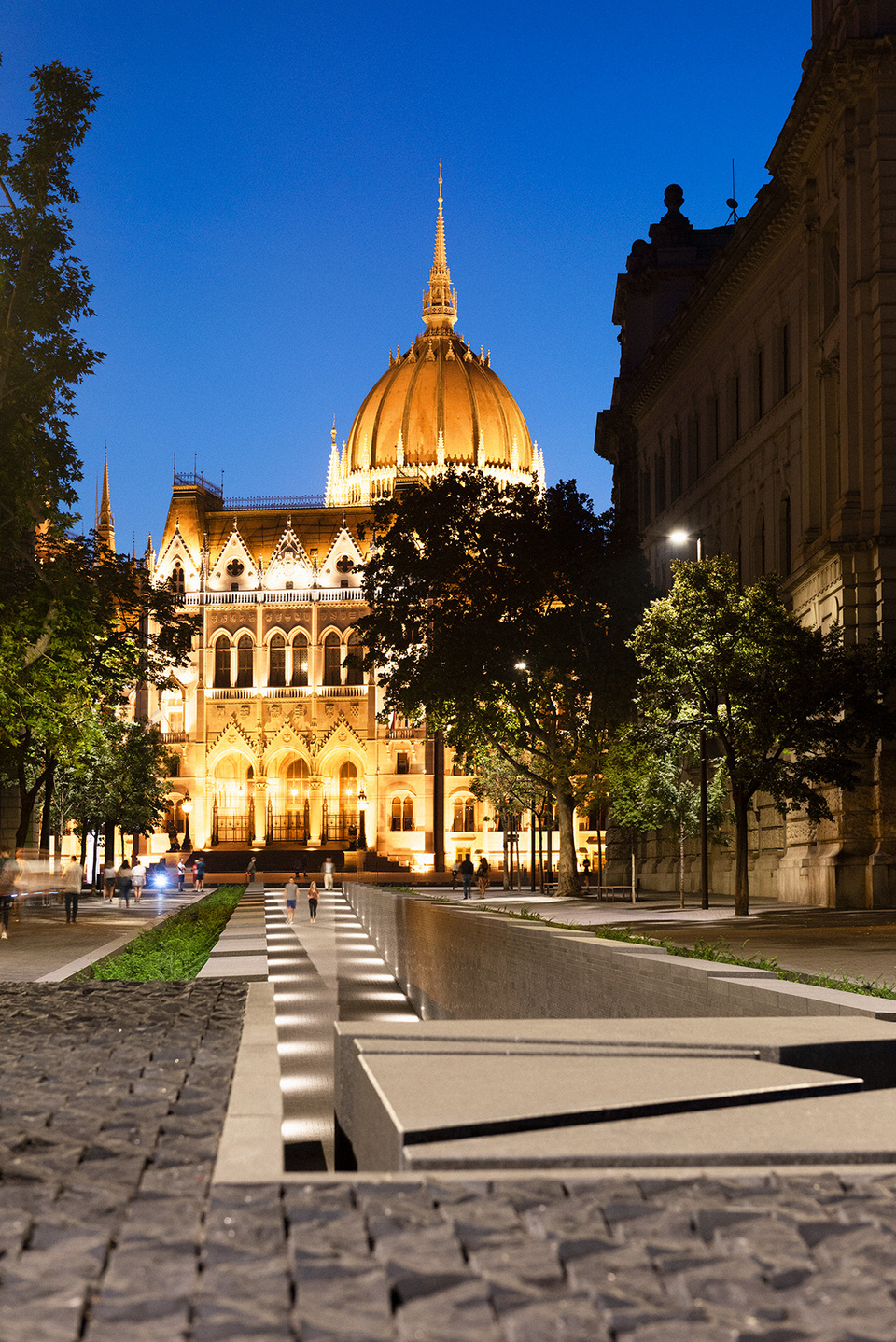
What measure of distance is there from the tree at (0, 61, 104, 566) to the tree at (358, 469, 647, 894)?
2128cm

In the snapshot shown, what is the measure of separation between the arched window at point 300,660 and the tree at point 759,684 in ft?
257

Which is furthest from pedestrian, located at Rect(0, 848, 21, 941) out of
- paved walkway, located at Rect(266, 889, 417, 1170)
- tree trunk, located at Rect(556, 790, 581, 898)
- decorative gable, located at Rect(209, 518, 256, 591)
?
decorative gable, located at Rect(209, 518, 256, 591)

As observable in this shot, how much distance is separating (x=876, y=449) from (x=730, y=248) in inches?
600

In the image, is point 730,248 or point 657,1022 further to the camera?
point 730,248

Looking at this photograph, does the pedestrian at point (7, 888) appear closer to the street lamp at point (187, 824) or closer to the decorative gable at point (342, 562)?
the street lamp at point (187, 824)

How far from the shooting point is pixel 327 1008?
509 inches

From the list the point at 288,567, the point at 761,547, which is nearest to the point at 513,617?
the point at 761,547

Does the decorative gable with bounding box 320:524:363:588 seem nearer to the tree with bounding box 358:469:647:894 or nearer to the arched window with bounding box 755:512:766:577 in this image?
the tree with bounding box 358:469:647:894

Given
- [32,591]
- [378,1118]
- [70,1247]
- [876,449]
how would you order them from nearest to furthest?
[70,1247]
[378,1118]
[32,591]
[876,449]

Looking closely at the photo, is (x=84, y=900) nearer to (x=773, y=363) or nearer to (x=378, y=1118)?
(x=773, y=363)

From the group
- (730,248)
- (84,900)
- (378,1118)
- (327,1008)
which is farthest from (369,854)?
(378,1118)

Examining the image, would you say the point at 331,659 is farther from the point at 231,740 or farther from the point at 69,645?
the point at 69,645

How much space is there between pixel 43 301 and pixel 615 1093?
21.0 metres

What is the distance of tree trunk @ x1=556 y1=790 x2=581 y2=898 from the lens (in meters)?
46.5
